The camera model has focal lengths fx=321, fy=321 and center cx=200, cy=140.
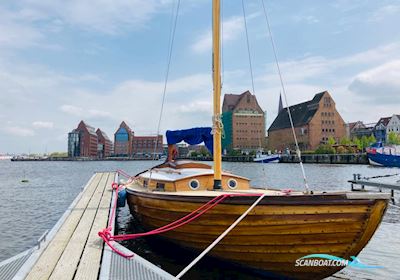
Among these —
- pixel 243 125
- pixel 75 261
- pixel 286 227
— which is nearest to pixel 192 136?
pixel 286 227

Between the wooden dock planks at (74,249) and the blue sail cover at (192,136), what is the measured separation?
4.27m

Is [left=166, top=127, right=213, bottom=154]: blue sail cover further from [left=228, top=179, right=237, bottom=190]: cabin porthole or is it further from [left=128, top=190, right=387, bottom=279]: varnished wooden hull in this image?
[left=128, top=190, right=387, bottom=279]: varnished wooden hull

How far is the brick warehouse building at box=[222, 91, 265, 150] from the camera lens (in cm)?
14812

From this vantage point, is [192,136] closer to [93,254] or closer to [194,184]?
[194,184]

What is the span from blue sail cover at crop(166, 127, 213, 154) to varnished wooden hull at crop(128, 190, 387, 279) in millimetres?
5824

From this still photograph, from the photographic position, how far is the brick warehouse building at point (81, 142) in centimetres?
19275

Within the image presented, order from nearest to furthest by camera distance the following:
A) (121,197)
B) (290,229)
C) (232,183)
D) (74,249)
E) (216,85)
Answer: (290,229), (74,249), (216,85), (232,183), (121,197)

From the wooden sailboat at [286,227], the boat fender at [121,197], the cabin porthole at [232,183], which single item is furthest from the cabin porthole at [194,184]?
the boat fender at [121,197]

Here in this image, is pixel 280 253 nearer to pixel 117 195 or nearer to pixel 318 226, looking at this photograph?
pixel 318 226

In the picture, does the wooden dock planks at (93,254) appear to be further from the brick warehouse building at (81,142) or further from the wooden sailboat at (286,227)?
the brick warehouse building at (81,142)

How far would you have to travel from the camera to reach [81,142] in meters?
194

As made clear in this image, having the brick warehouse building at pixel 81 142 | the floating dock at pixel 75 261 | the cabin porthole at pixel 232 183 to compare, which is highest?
the brick warehouse building at pixel 81 142

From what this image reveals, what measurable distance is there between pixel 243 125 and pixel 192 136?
138 meters

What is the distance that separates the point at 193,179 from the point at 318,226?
4.56 metres
